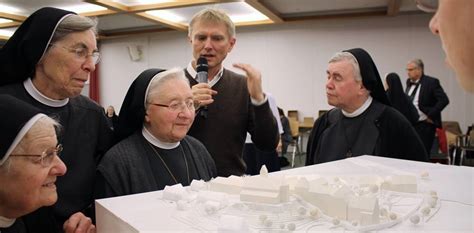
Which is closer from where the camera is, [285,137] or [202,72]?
[202,72]

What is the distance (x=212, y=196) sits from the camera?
135 cm

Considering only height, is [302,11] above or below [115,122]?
above

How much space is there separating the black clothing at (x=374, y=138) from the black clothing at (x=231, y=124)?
1.39 feet

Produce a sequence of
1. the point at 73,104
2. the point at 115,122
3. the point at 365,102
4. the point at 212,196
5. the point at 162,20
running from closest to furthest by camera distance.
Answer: the point at 212,196 → the point at 73,104 → the point at 115,122 → the point at 365,102 → the point at 162,20

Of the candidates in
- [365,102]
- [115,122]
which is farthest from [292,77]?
[115,122]

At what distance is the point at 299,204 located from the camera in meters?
1.24

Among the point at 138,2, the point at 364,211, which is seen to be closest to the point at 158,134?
the point at 364,211

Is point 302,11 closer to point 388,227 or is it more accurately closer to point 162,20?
point 162,20

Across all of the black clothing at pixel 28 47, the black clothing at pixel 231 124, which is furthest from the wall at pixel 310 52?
the black clothing at pixel 28 47

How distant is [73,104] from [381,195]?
5.06ft

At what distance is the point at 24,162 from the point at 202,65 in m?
1.30

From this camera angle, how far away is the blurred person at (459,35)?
826 mm

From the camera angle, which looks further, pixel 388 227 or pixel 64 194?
pixel 64 194

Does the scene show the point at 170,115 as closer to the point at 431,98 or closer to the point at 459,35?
the point at 459,35
